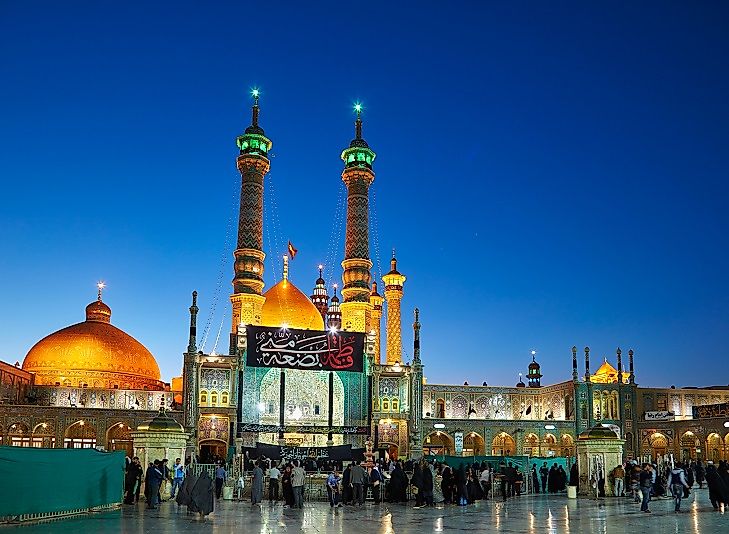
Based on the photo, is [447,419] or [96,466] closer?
[96,466]

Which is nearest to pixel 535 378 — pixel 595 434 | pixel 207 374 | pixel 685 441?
pixel 685 441

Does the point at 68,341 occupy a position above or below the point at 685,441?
above

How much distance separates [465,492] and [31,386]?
32.9 m

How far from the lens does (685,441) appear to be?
45562 millimetres

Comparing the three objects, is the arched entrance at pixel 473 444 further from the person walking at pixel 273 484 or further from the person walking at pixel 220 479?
the person walking at pixel 273 484

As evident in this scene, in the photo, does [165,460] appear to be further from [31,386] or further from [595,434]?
[31,386]

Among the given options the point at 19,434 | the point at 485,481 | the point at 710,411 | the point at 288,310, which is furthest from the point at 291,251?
the point at 485,481

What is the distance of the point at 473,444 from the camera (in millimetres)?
47438

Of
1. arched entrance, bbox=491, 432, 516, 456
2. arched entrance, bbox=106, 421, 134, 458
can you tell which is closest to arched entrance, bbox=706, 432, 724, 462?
arched entrance, bbox=491, 432, 516, 456

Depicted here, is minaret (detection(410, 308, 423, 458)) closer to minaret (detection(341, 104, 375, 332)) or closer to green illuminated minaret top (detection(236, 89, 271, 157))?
minaret (detection(341, 104, 375, 332))

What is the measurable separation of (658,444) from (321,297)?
30293 millimetres

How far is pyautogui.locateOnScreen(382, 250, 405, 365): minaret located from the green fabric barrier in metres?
34.1

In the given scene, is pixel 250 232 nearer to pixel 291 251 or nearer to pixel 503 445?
pixel 291 251

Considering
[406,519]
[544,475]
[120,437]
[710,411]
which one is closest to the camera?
[406,519]
